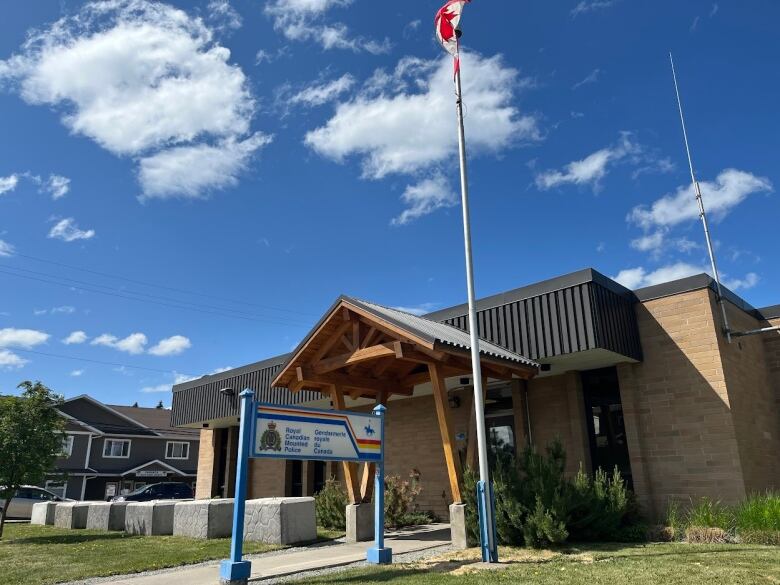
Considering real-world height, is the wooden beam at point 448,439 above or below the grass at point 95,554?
above

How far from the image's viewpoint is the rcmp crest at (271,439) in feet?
27.4

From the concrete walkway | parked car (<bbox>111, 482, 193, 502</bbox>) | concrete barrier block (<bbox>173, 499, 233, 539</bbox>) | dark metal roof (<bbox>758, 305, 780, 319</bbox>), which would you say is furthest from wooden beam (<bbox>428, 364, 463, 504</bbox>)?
parked car (<bbox>111, 482, 193, 502</bbox>)

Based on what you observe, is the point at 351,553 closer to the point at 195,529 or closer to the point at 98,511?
the point at 195,529

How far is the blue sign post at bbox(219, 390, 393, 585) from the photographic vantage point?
7793 millimetres

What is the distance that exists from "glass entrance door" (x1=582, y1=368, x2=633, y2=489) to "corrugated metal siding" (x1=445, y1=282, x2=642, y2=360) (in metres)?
1.23

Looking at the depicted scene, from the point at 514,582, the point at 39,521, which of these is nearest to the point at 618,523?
the point at 514,582

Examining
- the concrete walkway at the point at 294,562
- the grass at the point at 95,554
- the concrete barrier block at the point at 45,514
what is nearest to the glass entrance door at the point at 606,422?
the concrete walkway at the point at 294,562

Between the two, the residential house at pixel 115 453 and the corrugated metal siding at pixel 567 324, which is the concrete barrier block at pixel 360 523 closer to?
the corrugated metal siding at pixel 567 324

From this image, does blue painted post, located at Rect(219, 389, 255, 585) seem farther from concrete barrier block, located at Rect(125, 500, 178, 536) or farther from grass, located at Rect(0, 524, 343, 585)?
concrete barrier block, located at Rect(125, 500, 178, 536)

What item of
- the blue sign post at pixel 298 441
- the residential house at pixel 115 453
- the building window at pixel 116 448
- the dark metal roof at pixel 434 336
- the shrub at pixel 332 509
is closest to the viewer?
the blue sign post at pixel 298 441

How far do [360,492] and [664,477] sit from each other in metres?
6.30

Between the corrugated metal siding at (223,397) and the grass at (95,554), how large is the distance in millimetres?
5750

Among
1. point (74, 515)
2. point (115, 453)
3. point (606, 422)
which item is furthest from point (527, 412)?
point (115, 453)

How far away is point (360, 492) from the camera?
1273cm
